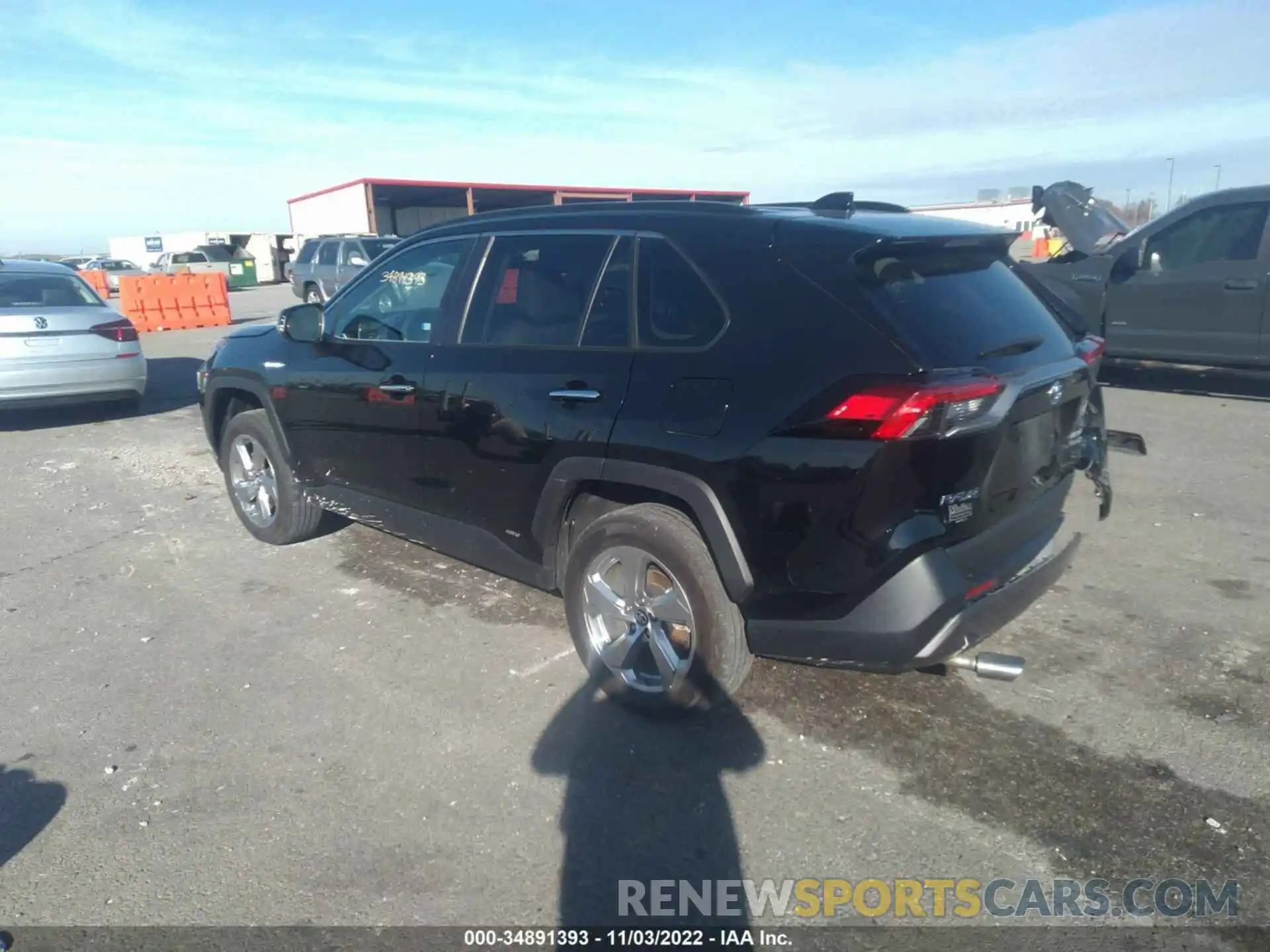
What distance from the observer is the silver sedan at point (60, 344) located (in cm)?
863

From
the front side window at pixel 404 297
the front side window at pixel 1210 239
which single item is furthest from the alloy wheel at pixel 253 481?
the front side window at pixel 1210 239

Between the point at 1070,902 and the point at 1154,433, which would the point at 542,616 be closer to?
the point at 1070,902

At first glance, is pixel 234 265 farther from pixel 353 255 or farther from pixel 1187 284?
pixel 1187 284

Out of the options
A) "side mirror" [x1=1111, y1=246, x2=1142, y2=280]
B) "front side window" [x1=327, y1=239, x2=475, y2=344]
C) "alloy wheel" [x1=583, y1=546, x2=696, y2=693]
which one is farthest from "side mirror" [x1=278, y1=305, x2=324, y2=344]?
"side mirror" [x1=1111, y1=246, x2=1142, y2=280]

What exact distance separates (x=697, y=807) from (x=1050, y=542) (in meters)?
1.60

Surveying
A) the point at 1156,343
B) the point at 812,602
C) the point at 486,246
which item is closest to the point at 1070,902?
the point at 812,602

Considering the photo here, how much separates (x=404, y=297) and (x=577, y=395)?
1519 millimetres

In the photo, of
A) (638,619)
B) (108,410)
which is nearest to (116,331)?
(108,410)

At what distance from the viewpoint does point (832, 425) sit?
9.50ft

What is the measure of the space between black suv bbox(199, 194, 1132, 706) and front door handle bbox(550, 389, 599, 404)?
0.02m

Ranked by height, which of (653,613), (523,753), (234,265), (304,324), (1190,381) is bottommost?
(1190,381)

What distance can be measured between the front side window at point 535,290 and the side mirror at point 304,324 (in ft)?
4.03

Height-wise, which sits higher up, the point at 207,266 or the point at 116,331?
the point at 207,266

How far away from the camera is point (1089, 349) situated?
150 inches
